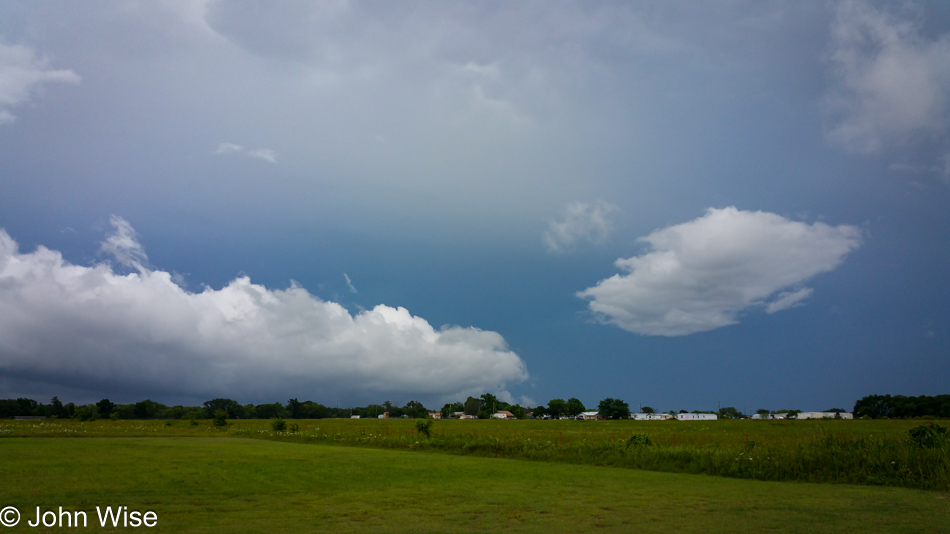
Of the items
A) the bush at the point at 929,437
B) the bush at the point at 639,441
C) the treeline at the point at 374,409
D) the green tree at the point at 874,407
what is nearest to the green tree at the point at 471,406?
the treeline at the point at 374,409

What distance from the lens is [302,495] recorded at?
39.2 ft

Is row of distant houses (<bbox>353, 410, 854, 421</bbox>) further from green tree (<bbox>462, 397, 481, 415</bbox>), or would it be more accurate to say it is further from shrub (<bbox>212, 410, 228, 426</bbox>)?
shrub (<bbox>212, 410, 228, 426</bbox>)

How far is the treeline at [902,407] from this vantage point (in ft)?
360

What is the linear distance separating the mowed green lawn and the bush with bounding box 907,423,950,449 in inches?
136

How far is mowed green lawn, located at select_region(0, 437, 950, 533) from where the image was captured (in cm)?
869

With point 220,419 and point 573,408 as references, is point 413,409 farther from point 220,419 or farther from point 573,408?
point 220,419

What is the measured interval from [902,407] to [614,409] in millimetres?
59497

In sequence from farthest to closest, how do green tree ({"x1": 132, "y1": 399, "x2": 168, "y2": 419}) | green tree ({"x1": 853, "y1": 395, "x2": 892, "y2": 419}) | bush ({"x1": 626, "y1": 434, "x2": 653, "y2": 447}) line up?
green tree ({"x1": 132, "y1": 399, "x2": 168, "y2": 419}) → green tree ({"x1": 853, "y1": 395, "x2": 892, "y2": 419}) → bush ({"x1": 626, "y1": 434, "x2": 653, "y2": 447})

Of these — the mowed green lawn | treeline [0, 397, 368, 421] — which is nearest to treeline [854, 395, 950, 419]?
the mowed green lawn

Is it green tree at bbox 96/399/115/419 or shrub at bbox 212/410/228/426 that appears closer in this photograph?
shrub at bbox 212/410/228/426

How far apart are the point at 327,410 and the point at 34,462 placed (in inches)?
6537

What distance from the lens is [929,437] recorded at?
1784 cm

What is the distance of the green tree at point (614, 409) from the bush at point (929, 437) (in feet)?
412

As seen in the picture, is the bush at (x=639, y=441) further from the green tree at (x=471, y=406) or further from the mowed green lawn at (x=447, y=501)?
the green tree at (x=471, y=406)
